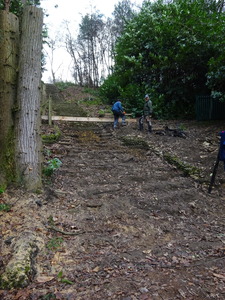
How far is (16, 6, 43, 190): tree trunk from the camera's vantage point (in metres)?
4.63

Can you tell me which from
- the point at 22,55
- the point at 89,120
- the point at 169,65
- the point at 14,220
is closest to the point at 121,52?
the point at 169,65

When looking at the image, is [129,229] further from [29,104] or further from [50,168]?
[29,104]

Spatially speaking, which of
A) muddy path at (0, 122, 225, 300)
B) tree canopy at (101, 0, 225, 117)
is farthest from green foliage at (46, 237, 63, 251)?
tree canopy at (101, 0, 225, 117)

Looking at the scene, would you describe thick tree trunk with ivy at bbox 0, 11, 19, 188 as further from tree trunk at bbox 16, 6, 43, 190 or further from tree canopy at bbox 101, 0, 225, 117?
tree canopy at bbox 101, 0, 225, 117

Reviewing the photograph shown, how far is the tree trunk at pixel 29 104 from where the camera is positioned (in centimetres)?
463

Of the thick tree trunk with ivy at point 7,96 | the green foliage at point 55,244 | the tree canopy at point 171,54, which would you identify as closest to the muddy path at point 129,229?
the green foliage at point 55,244

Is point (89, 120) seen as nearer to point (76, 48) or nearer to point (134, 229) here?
point (134, 229)

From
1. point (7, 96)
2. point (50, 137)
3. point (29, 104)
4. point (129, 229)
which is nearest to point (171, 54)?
point (50, 137)

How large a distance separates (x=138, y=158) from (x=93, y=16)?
33.1 metres

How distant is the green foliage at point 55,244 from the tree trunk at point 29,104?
4.88 feet

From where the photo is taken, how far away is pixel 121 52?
53.8 ft

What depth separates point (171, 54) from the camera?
43.6ft

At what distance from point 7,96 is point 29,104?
0.44 meters

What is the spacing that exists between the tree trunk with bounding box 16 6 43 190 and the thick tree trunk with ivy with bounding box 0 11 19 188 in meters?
0.14
